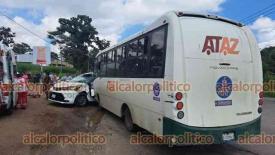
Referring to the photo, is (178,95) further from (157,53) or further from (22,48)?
(22,48)

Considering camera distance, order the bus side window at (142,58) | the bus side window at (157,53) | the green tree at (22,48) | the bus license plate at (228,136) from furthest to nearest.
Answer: the green tree at (22,48)
the bus side window at (142,58)
the bus side window at (157,53)
the bus license plate at (228,136)

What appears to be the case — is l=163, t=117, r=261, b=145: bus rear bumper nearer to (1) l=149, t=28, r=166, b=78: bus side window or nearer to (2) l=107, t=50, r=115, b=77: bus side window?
(1) l=149, t=28, r=166, b=78: bus side window

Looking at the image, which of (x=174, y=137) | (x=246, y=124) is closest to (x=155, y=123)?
(x=174, y=137)

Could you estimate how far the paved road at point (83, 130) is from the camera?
6.37 m

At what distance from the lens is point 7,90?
1001 cm

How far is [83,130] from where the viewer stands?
8445mm

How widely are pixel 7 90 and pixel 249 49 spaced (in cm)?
810

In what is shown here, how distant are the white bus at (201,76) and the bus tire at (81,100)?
7.57 metres

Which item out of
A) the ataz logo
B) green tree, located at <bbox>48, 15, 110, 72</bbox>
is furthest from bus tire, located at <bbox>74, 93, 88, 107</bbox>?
green tree, located at <bbox>48, 15, 110, 72</bbox>

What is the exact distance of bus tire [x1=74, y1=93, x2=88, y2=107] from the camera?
13.8 meters

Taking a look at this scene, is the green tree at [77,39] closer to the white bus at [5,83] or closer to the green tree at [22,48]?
the green tree at [22,48]

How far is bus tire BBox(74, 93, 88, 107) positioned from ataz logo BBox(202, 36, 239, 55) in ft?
30.6

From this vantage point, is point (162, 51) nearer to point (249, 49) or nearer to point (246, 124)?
point (249, 49)

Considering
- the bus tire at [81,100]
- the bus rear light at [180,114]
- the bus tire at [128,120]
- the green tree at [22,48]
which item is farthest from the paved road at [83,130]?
the green tree at [22,48]
